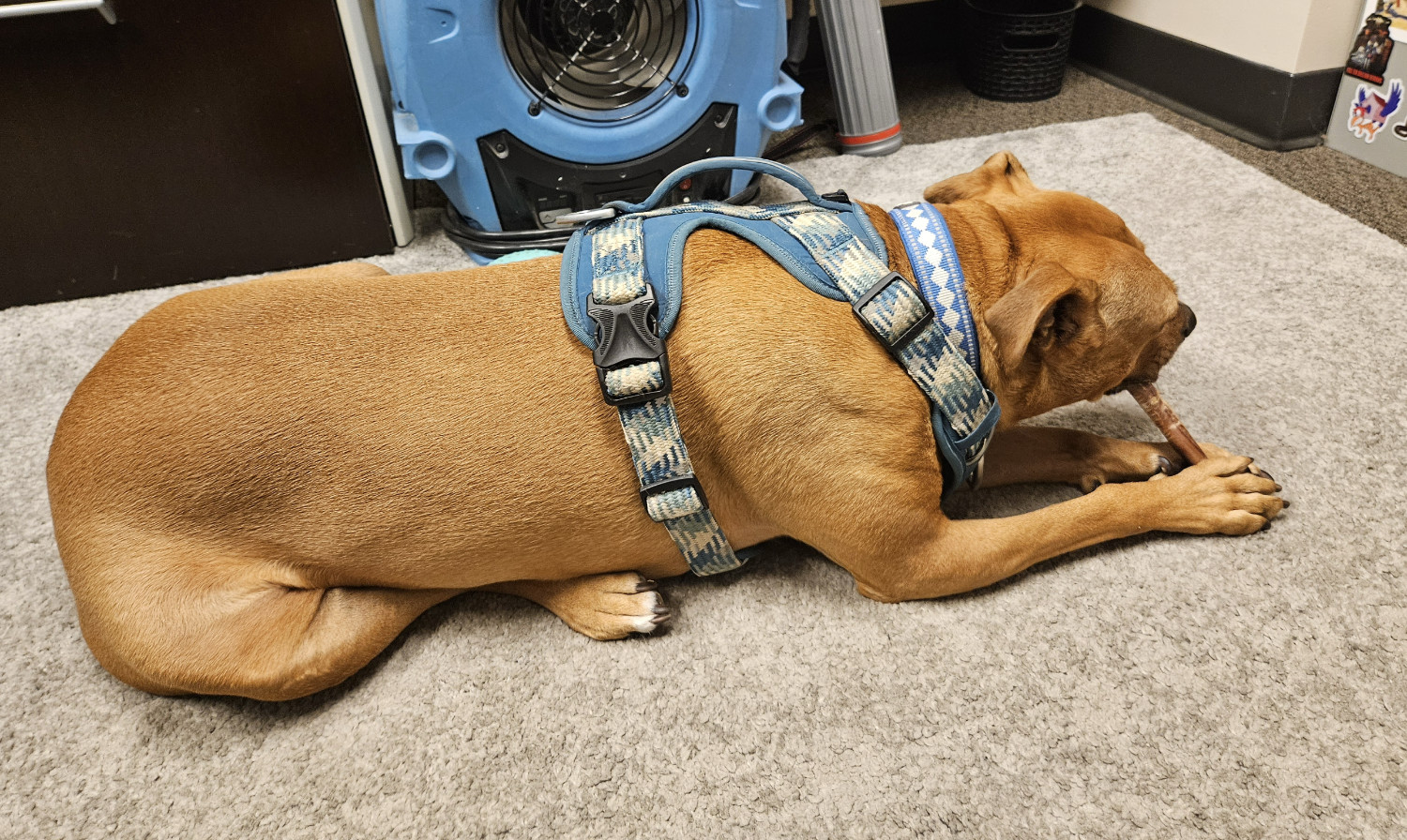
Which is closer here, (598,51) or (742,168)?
(742,168)

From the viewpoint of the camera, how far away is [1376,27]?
8.99ft

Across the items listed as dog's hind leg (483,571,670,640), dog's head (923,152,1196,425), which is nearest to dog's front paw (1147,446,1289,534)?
dog's head (923,152,1196,425)

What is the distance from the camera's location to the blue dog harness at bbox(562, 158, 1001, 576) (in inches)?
50.2

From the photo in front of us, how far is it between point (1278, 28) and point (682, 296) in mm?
2789

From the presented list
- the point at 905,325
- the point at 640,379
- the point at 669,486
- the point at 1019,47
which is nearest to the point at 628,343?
the point at 640,379

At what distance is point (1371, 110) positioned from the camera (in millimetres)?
2814

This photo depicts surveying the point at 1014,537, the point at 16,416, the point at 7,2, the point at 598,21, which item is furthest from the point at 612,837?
the point at 7,2

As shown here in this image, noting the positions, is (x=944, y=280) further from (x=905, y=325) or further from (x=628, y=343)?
(x=628, y=343)

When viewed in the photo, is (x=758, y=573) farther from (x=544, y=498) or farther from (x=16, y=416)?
(x=16, y=416)

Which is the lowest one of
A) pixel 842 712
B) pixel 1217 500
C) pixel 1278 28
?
pixel 842 712

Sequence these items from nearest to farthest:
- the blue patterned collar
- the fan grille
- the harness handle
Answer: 1. the blue patterned collar
2. the harness handle
3. the fan grille

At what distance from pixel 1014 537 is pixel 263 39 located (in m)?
2.32

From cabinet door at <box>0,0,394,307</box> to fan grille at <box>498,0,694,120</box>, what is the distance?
53 centimetres

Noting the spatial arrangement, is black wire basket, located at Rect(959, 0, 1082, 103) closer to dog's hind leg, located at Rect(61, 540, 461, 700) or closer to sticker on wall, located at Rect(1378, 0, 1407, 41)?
sticker on wall, located at Rect(1378, 0, 1407, 41)
